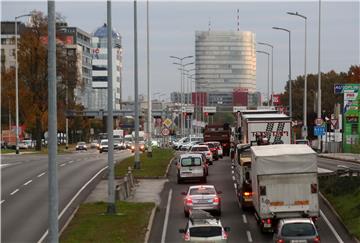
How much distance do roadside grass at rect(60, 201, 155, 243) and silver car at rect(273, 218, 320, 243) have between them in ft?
16.8

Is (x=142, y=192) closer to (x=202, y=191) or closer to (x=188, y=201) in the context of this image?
(x=202, y=191)

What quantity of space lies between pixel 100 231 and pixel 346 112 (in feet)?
186

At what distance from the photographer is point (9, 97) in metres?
94.6

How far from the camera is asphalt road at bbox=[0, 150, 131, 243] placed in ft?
95.6

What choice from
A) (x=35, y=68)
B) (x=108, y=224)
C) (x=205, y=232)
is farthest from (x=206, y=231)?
(x=35, y=68)

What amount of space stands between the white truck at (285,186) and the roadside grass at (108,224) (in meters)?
4.31

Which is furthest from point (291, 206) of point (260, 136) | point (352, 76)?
point (352, 76)

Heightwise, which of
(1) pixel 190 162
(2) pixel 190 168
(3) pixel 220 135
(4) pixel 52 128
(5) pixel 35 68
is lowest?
(2) pixel 190 168

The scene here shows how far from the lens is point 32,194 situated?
1570 inches

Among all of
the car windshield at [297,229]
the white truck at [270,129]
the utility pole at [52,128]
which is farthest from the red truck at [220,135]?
the utility pole at [52,128]

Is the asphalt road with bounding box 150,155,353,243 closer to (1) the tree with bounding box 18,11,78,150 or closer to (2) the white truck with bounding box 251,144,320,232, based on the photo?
(2) the white truck with bounding box 251,144,320,232

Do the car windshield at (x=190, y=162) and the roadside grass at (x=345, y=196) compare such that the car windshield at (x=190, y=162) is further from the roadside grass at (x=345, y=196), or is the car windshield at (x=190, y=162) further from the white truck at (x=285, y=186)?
the white truck at (x=285, y=186)

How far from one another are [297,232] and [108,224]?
8.80m

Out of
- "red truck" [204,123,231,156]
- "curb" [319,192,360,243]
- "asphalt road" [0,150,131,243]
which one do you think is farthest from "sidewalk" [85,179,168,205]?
"red truck" [204,123,231,156]
